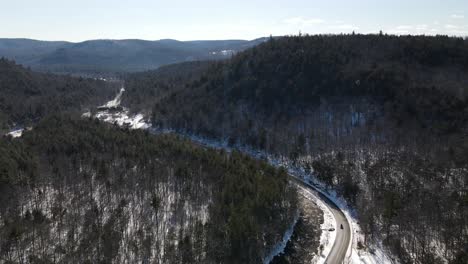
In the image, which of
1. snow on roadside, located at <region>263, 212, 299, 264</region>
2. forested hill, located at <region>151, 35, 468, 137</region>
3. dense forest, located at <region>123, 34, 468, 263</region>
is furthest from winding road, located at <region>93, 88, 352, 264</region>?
forested hill, located at <region>151, 35, 468, 137</region>

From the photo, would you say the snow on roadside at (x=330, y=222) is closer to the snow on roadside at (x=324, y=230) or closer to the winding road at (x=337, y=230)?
the snow on roadside at (x=324, y=230)

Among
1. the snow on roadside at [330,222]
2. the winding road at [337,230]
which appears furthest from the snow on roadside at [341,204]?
the winding road at [337,230]

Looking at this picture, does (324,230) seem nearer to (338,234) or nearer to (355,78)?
(338,234)

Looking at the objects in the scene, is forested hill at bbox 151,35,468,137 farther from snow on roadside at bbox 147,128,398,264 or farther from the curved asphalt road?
the curved asphalt road

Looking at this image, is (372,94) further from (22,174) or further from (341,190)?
(22,174)

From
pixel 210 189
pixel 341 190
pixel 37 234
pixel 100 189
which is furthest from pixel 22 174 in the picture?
pixel 341 190

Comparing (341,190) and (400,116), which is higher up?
(400,116)
